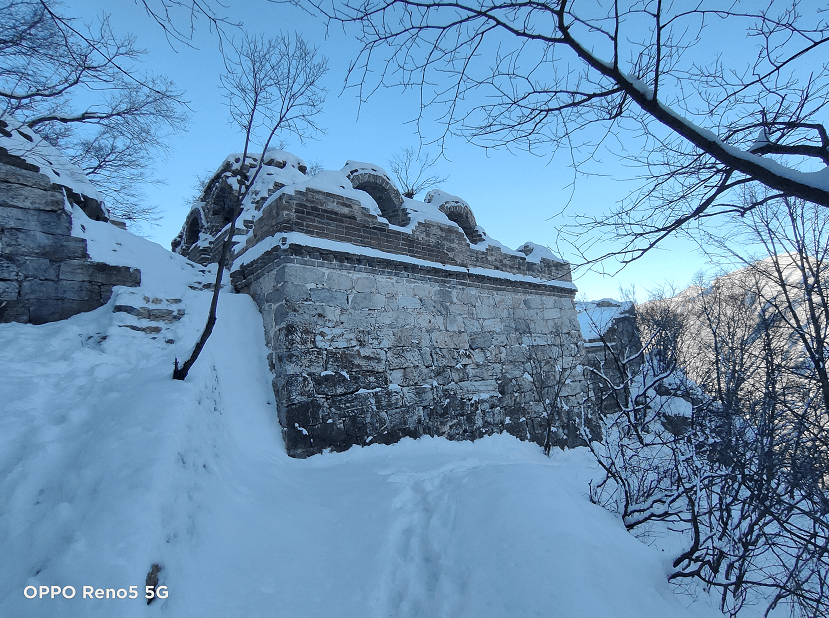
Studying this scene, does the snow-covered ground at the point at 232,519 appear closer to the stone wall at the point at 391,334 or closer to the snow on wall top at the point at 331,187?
the stone wall at the point at 391,334

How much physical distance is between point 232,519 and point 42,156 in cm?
447

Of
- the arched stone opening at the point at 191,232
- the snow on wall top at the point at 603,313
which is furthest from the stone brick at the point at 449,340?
the snow on wall top at the point at 603,313

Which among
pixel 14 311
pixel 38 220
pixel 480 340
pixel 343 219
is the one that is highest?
pixel 343 219

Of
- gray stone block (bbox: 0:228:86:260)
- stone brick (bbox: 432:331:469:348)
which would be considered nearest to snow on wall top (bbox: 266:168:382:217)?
stone brick (bbox: 432:331:469:348)

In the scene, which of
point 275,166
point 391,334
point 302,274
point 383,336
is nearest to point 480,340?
point 391,334

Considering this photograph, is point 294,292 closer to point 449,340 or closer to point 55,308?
point 55,308

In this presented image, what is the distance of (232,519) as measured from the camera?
2.54 m

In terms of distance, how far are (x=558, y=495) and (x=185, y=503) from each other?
2.39 m

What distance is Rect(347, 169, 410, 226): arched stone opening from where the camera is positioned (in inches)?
241

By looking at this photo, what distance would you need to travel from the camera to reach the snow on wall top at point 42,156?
13.0ft

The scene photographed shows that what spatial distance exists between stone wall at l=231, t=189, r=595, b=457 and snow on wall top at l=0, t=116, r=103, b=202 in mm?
2037

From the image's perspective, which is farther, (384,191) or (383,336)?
(384,191)

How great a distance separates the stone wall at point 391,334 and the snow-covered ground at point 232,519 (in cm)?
82

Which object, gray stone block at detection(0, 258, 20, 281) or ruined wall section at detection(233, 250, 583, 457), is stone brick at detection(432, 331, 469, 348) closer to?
ruined wall section at detection(233, 250, 583, 457)
